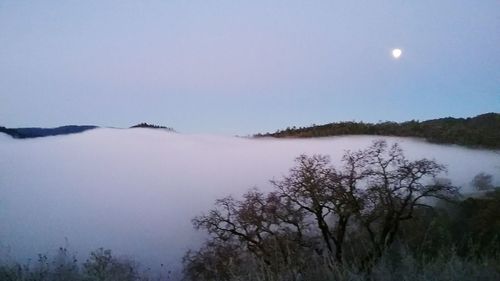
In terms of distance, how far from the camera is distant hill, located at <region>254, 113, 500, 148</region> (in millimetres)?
28266

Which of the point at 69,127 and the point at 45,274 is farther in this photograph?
the point at 69,127

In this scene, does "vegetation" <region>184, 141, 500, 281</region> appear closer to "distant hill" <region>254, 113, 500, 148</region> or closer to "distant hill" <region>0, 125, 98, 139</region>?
"distant hill" <region>254, 113, 500, 148</region>

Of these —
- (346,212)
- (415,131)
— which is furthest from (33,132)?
(415,131)

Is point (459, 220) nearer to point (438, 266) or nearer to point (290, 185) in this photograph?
point (290, 185)

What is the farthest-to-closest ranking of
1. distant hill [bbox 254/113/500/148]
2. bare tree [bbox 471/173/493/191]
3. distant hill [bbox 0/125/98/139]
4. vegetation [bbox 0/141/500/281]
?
distant hill [bbox 254/113/500/148] < bare tree [bbox 471/173/493/191] < distant hill [bbox 0/125/98/139] < vegetation [bbox 0/141/500/281]

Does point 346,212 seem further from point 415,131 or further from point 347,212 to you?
point 415,131

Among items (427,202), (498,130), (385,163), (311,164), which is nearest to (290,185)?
(311,164)

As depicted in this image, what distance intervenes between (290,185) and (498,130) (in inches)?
670

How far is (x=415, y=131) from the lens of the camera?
29031mm

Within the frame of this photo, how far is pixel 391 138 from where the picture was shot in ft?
86.0

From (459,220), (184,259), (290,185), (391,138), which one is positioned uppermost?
(391,138)

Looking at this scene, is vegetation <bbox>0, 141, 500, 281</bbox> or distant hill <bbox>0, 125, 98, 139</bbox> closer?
vegetation <bbox>0, 141, 500, 281</bbox>

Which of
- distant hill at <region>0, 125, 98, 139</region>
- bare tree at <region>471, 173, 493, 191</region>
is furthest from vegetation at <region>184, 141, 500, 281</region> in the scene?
distant hill at <region>0, 125, 98, 139</region>

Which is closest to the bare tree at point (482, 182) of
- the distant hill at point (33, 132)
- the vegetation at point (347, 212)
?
the vegetation at point (347, 212)
